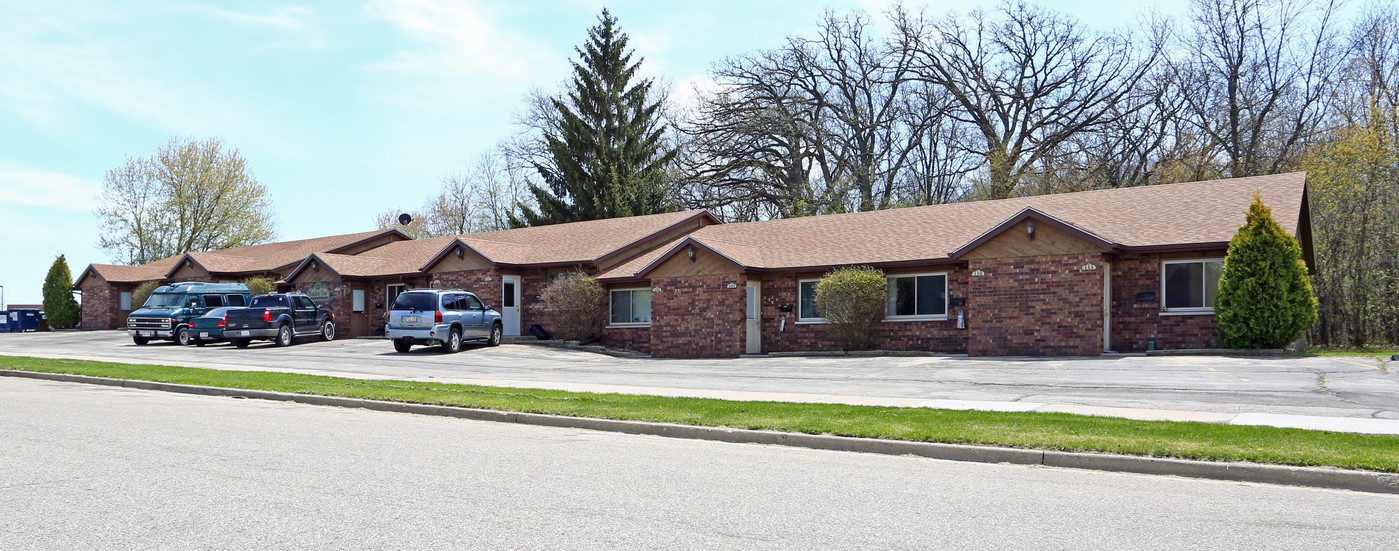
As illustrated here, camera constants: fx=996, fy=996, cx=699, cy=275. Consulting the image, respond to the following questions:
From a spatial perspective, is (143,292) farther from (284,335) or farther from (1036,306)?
(1036,306)

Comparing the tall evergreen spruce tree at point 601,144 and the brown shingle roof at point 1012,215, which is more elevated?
the tall evergreen spruce tree at point 601,144

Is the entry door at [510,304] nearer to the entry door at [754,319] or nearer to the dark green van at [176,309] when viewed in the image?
the entry door at [754,319]

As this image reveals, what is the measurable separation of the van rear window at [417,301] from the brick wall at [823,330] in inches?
365

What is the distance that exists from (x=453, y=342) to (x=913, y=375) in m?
13.9

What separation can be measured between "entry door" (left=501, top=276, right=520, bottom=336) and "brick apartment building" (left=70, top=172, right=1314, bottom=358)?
0.14ft

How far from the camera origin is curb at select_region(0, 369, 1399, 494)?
8297mm

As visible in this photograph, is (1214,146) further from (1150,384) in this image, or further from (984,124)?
(1150,384)

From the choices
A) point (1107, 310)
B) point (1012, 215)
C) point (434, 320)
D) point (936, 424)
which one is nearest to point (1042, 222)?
point (1012, 215)

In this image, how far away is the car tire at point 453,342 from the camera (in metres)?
27.5

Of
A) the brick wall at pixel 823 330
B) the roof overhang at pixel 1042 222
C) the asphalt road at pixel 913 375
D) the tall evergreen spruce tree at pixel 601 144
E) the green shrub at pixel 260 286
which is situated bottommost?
the asphalt road at pixel 913 375

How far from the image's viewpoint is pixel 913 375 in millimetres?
19250

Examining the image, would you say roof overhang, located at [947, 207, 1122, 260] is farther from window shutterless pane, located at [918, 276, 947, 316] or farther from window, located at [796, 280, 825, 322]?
window, located at [796, 280, 825, 322]

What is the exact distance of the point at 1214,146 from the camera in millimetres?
38000

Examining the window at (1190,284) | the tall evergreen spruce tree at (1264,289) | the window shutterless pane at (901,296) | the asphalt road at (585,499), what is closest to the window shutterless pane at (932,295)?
the window shutterless pane at (901,296)
